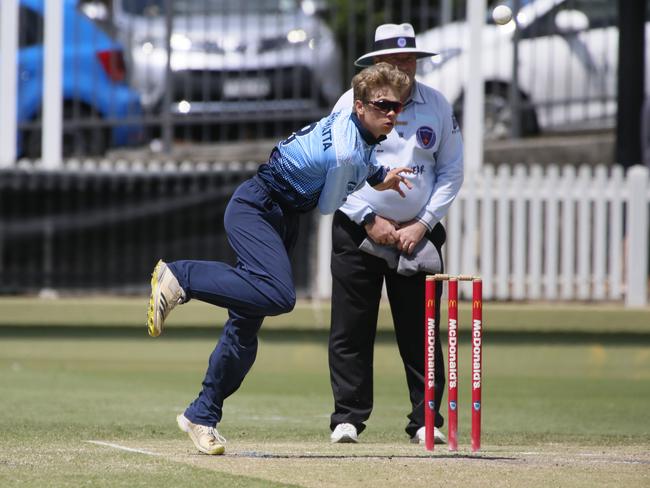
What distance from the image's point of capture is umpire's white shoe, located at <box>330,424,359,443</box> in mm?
7383

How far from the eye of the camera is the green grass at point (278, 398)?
19.6 feet

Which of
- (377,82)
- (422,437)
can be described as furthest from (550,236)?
(377,82)

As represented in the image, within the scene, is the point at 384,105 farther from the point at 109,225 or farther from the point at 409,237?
the point at 109,225

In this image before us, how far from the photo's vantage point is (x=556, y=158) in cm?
1393

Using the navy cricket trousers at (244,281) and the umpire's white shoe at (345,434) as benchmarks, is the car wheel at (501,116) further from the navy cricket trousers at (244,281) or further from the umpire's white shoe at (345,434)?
the navy cricket trousers at (244,281)

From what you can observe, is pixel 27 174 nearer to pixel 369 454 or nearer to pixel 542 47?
pixel 542 47

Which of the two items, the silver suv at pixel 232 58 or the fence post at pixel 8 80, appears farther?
the silver suv at pixel 232 58

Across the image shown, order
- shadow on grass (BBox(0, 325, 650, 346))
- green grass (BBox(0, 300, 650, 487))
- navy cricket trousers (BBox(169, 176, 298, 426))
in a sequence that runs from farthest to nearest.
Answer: shadow on grass (BBox(0, 325, 650, 346))
navy cricket trousers (BBox(169, 176, 298, 426))
green grass (BBox(0, 300, 650, 487))

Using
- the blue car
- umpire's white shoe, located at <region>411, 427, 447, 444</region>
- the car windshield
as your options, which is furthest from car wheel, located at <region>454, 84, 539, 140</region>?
umpire's white shoe, located at <region>411, 427, 447, 444</region>

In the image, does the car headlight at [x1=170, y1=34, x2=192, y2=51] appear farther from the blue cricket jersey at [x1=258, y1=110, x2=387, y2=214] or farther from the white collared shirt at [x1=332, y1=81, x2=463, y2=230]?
the blue cricket jersey at [x1=258, y1=110, x2=387, y2=214]

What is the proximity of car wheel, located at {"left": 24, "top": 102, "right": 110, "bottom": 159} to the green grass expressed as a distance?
91.8 inches

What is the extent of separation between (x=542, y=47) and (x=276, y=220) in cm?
779

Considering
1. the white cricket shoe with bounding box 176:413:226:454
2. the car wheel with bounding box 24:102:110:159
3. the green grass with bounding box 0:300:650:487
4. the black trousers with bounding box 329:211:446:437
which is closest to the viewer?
the green grass with bounding box 0:300:650:487

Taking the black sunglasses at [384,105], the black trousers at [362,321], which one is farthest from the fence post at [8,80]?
the black sunglasses at [384,105]
